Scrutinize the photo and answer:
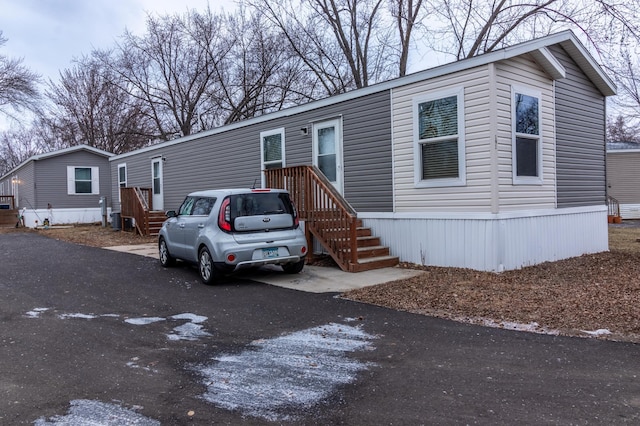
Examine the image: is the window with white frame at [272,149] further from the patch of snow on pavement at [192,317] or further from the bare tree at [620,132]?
the bare tree at [620,132]

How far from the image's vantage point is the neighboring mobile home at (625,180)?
22.2m

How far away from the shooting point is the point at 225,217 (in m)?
7.21

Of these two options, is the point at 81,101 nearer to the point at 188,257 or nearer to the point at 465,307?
the point at 188,257

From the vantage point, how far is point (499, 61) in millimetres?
7582

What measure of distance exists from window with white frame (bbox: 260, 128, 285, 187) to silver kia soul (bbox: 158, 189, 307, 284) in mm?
3702

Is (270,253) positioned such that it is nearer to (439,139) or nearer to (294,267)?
(294,267)

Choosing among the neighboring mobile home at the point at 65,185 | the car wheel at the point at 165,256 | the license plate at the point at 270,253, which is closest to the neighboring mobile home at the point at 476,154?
the license plate at the point at 270,253

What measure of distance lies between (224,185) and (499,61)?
819cm

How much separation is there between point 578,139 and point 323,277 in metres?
6.18

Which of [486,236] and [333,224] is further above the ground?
[333,224]

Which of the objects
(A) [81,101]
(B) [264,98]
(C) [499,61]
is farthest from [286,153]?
(A) [81,101]

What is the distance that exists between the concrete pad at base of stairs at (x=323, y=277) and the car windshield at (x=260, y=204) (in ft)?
3.72

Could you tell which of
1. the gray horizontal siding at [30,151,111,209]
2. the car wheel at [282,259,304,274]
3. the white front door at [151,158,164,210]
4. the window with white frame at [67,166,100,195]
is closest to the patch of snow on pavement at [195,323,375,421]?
the car wheel at [282,259,304,274]

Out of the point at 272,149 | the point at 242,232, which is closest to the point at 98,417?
the point at 242,232
